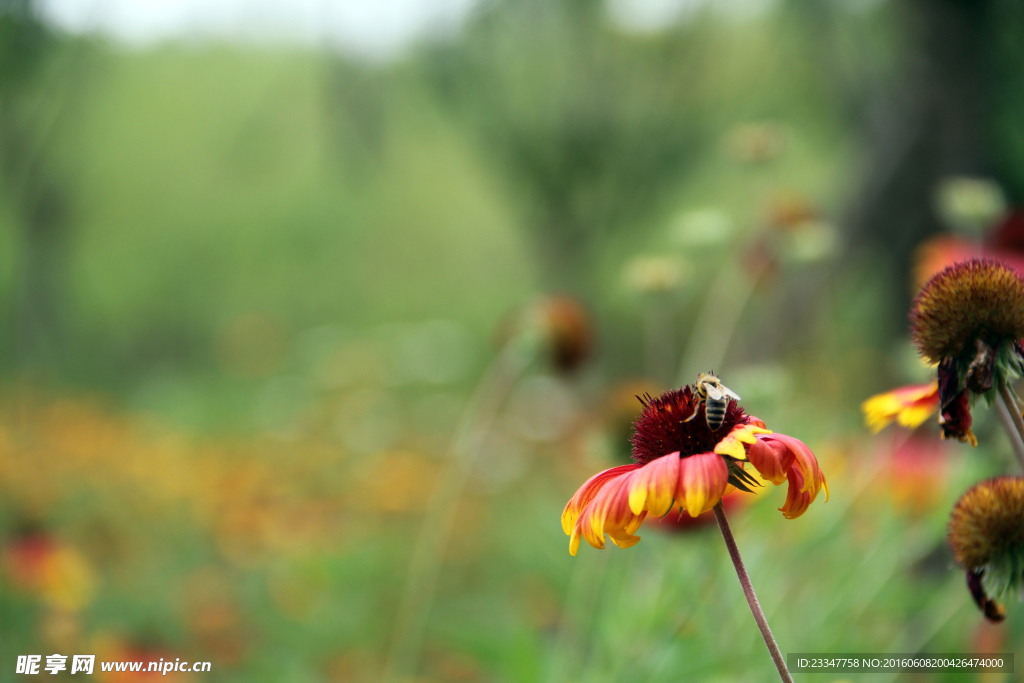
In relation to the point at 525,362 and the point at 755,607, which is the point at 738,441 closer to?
the point at 755,607

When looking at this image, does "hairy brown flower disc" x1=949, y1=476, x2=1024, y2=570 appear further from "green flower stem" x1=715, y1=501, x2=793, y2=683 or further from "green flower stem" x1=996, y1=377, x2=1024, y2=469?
"green flower stem" x1=715, y1=501, x2=793, y2=683

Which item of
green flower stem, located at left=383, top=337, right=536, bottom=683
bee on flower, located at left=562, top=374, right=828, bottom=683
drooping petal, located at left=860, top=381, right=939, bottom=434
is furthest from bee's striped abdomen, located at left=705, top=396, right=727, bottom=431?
green flower stem, located at left=383, top=337, right=536, bottom=683

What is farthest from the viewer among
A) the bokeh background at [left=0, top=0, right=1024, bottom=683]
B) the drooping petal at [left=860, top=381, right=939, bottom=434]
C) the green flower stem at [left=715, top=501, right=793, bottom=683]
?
the bokeh background at [left=0, top=0, right=1024, bottom=683]

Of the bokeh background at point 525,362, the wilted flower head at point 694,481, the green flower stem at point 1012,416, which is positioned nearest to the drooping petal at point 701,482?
the wilted flower head at point 694,481

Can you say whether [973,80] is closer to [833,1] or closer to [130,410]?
[833,1]

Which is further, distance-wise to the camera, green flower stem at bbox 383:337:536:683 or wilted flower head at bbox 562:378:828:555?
green flower stem at bbox 383:337:536:683

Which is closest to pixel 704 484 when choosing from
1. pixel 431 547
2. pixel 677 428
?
pixel 677 428

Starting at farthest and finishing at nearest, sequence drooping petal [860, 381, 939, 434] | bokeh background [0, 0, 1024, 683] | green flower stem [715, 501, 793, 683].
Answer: bokeh background [0, 0, 1024, 683] → drooping petal [860, 381, 939, 434] → green flower stem [715, 501, 793, 683]

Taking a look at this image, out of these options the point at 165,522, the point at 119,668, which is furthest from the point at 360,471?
the point at 119,668
